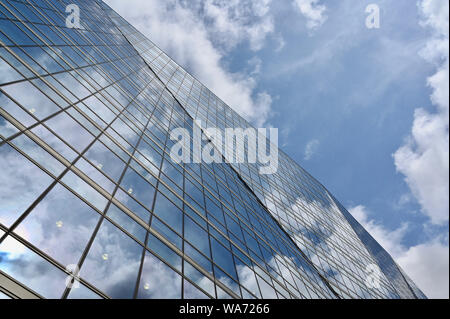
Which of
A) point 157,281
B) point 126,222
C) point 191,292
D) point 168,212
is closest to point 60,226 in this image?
point 126,222

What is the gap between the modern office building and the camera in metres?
6.41

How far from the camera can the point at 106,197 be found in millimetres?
9352

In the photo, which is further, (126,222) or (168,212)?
(168,212)

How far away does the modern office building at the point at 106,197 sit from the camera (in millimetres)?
6410

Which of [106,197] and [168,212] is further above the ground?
[168,212]

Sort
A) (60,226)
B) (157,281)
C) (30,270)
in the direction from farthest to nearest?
(157,281)
(60,226)
(30,270)

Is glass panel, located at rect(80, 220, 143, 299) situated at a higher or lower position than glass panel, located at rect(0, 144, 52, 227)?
lower

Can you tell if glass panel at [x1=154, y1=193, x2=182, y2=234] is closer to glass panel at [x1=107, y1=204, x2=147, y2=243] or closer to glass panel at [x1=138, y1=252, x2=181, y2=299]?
glass panel at [x1=107, y1=204, x2=147, y2=243]

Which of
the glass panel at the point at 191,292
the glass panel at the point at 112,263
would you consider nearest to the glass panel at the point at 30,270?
the glass panel at the point at 112,263

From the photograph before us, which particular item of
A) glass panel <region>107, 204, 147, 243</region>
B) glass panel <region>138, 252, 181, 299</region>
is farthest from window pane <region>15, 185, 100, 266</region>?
glass panel <region>138, 252, 181, 299</region>

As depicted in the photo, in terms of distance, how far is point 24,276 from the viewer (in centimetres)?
543

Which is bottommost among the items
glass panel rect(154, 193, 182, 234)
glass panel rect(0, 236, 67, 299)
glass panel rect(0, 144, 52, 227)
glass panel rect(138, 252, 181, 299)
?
glass panel rect(0, 236, 67, 299)

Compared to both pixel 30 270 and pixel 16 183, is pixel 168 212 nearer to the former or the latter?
pixel 16 183
